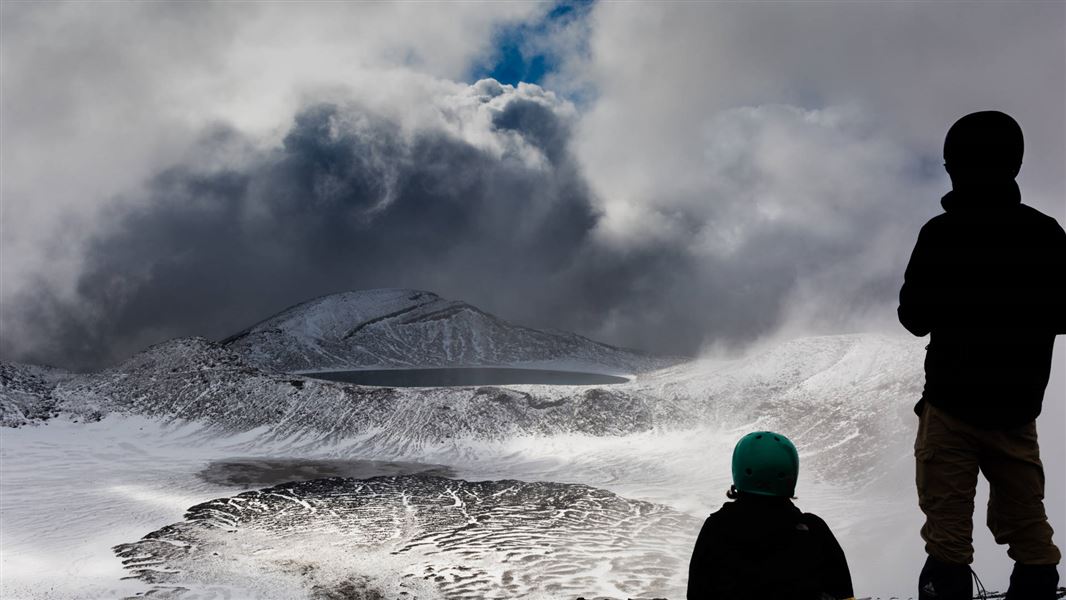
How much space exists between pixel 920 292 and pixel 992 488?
6.25ft

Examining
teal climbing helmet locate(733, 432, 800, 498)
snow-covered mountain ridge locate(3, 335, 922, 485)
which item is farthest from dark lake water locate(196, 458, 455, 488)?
teal climbing helmet locate(733, 432, 800, 498)

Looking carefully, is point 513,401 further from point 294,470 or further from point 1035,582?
point 1035,582

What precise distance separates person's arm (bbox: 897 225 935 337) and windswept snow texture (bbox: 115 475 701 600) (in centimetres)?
5109

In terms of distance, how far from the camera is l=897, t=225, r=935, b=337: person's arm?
556 centimetres

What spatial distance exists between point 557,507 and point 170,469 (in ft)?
221

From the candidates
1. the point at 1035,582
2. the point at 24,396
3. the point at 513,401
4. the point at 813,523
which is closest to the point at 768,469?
the point at 813,523

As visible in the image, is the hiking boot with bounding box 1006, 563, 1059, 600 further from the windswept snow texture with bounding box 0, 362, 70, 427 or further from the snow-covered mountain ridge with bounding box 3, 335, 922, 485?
the windswept snow texture with bounding box 0, 362, 70, 427

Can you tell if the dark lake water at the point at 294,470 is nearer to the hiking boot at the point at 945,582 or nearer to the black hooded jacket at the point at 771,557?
the hiking boot at the point at 945,582

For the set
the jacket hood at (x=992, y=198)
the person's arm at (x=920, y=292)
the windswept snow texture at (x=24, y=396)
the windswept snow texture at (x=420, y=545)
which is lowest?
the windswept snow texture at (x=420, y=545)

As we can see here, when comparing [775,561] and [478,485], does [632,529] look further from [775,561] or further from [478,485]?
[775,561]

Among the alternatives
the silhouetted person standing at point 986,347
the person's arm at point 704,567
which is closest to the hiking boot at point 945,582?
the silhouetted person standing at point 986,347

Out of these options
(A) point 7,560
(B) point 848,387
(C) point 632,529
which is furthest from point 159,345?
(B) point 848,387

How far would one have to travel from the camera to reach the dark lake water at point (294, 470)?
318 feet

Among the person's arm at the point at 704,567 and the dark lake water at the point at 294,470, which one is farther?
the dark lake water at the point at 294,470
